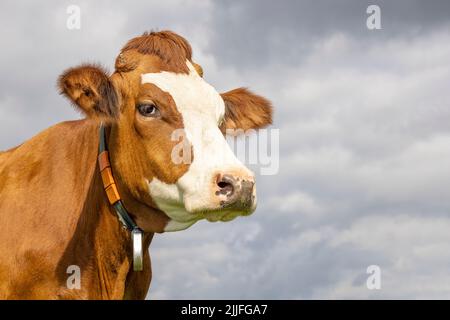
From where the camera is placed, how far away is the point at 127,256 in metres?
9.73

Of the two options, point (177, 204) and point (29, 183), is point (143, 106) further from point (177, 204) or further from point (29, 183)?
point (29, 183)

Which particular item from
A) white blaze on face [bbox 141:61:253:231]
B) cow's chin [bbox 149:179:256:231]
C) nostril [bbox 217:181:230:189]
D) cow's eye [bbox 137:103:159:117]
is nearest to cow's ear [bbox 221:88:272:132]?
white blaze on face [bbox 141:61:253:231]

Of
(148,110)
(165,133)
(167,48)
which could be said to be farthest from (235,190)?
(167,48)

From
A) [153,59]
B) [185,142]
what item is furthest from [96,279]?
[153,59]

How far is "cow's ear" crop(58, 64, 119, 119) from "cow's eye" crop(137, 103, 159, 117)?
37 cm

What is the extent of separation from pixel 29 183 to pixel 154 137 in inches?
81.0

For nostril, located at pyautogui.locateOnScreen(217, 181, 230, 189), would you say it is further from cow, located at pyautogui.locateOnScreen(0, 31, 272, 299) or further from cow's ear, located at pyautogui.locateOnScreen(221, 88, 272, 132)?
cow's ear, located at pyautogui.locateOnScreen(221, 88, 272, 132)

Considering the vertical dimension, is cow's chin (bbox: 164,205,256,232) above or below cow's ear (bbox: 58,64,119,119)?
below

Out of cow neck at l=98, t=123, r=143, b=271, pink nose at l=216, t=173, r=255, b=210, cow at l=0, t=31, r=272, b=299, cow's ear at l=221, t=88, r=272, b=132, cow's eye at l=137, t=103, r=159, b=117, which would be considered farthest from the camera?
cow's ear at l=221, t=88, r=272, b=132

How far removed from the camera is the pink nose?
27.1 ft

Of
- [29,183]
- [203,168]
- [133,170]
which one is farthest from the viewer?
[29,183]

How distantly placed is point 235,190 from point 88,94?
7.98ft

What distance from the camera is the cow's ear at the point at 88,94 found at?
9.41 m

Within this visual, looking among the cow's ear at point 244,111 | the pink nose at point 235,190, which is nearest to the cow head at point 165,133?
the pink nose at point 235,190
